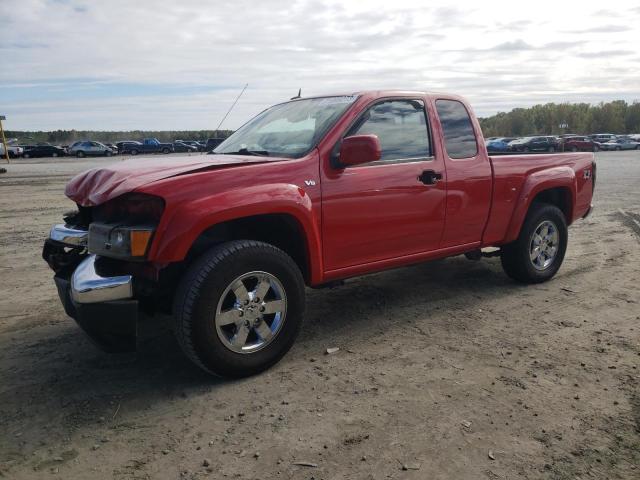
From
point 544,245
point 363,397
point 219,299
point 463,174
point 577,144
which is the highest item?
point 463,174

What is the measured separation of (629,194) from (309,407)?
13329 millimetres

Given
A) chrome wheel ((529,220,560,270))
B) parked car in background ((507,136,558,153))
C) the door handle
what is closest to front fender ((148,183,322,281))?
the door handle

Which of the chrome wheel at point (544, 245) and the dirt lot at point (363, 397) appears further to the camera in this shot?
the chrome wheel at point (544, 245)

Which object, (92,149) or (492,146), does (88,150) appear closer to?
(92,149)

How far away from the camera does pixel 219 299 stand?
3.39 m

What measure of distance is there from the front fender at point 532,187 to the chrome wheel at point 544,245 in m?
0.31

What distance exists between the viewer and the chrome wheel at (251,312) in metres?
3.49

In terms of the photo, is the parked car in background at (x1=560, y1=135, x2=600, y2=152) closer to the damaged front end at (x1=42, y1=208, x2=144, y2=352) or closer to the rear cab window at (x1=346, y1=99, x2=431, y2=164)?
the rear cab window at (x1=346, y1=99, x2=431, y2=164)

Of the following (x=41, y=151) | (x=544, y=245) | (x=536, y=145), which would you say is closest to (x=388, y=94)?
(x=544, y=245)

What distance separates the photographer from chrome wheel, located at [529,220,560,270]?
18.6 ft

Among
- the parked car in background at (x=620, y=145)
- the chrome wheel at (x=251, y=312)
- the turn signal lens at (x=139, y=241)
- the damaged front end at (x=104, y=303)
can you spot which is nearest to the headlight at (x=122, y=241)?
the turn signal lens at (x=139, y=241)

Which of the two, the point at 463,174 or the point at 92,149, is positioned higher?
the point at 92,149

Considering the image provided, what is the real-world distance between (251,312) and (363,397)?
2.95 ft

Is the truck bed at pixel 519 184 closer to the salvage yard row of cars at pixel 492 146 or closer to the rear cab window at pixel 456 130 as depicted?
the rear cab window at pixel 456 130
